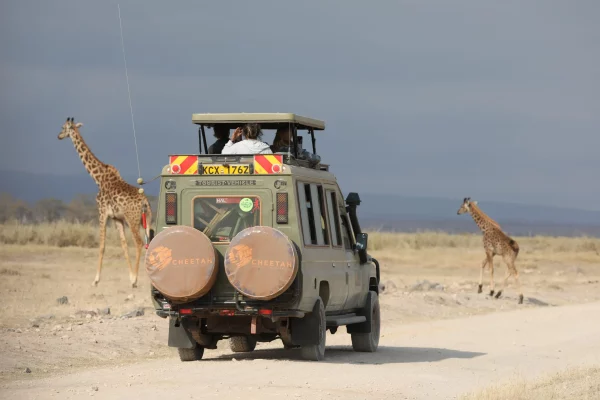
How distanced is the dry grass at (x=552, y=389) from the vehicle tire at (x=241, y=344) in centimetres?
441

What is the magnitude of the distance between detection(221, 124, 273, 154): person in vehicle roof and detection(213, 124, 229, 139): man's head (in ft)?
1.59

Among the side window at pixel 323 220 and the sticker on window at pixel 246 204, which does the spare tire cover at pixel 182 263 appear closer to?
the sticker on window at pixel 246 204

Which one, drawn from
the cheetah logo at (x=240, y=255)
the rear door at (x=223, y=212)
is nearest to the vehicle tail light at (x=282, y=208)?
the rear door at (x=223, y=212)

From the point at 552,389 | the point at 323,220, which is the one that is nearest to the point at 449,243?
the point at 323,220

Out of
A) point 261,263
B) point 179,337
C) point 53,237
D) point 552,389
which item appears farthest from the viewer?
point 53,237

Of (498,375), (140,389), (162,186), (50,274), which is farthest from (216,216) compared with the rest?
(50,274)

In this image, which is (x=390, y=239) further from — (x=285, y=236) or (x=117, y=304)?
(x=285, y=236)

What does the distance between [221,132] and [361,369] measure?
399cm

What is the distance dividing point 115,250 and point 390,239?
18300 millimetres

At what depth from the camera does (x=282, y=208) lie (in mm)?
15102

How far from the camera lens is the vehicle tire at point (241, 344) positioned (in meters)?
17.9

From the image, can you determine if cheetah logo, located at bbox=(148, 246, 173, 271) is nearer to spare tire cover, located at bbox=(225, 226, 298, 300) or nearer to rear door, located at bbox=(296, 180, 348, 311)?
spare tire cover, located at bbox=(225, 226, 298, 300)

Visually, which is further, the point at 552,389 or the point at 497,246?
the point at 497,246

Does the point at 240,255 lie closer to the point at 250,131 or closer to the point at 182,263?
the point at 182,263
